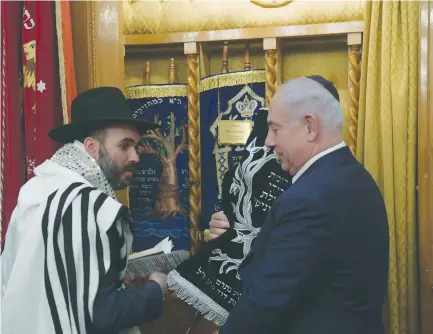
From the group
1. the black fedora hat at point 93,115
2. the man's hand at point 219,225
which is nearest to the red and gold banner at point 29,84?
the black fedora hat at point 93,115

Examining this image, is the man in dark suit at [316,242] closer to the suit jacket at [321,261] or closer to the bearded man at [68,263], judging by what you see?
the suit jacket at [321,261]

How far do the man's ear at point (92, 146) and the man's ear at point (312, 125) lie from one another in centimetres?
75

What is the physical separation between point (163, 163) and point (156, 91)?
399mm

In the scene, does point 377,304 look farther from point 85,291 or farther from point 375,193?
point 85,291

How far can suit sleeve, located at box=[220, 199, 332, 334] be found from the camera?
134 cm

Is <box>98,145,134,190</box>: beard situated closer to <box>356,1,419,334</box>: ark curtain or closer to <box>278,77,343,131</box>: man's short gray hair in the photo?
<box>278,77,343,131</box>: man's short gray hair

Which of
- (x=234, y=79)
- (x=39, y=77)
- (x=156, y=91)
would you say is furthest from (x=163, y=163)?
(x=39, y=77)

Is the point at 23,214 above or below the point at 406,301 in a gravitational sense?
above

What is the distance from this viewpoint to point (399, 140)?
2545 mm

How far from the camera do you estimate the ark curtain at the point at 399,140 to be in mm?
Result: 2529

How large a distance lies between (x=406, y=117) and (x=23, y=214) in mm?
1771

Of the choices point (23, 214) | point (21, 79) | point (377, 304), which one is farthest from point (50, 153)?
point (377, 304)

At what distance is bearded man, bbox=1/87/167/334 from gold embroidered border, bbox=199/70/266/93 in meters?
1.27

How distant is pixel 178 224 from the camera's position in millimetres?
2973
